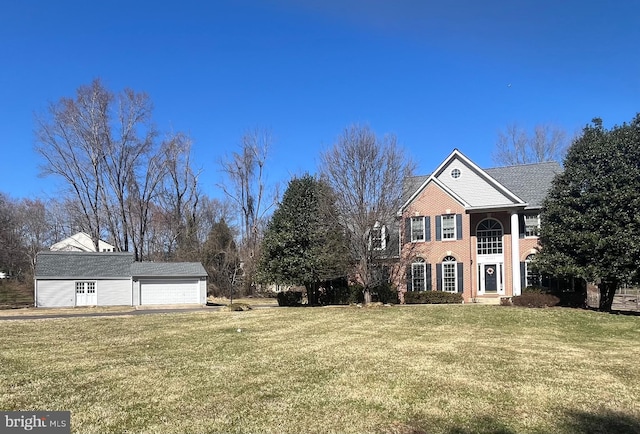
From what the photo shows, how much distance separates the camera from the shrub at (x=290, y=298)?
30266 mm

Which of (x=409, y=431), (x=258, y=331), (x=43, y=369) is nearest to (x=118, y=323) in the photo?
(x=258, y=331)

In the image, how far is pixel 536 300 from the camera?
23.0 m

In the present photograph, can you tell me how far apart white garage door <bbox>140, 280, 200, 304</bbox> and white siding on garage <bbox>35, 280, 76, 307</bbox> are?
16.3ft

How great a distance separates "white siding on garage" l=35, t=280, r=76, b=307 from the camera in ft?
110

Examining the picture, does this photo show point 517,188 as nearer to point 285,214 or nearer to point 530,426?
point 285,214

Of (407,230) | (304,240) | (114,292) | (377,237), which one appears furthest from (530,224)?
(114,292)

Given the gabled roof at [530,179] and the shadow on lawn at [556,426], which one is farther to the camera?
the gabled roof at [530,179]

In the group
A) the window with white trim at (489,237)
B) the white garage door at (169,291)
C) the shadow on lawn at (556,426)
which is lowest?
the white garage door at (169,291)

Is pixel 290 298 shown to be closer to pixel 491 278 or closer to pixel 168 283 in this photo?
pixel 168 283

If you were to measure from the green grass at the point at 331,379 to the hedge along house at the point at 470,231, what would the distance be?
1373 cm

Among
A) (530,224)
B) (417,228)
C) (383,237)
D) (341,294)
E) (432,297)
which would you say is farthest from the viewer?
(417,228)

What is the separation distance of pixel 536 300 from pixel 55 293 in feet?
106

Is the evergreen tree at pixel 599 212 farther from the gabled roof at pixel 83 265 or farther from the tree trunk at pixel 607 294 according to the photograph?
the gabled roof at pixel 83 265

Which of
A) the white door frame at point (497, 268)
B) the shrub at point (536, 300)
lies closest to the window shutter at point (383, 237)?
the white door frame at point (497, 268)
